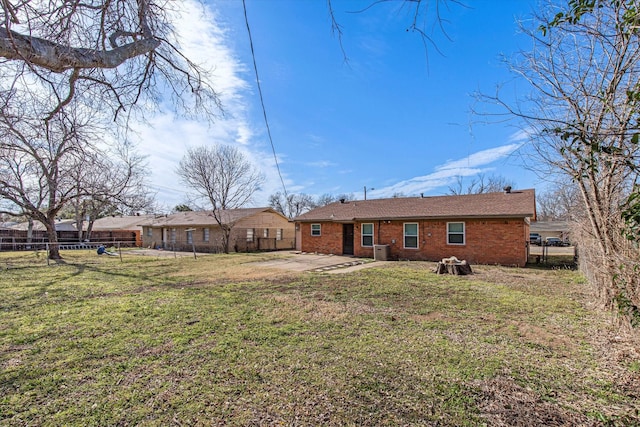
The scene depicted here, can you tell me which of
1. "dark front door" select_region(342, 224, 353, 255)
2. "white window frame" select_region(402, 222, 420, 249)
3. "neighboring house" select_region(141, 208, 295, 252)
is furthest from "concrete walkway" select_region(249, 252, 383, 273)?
"neighboring house" select_region(141, 208, 295, 252)

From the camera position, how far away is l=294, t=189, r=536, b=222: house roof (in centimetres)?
1379

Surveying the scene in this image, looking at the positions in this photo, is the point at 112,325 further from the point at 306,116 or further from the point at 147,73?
the point at 306,116

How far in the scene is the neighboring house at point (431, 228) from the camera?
13555 mm

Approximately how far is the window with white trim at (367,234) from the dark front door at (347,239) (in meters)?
1.32

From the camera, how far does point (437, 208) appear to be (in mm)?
15875

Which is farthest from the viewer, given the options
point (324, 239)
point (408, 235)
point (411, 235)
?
point (324, 239)

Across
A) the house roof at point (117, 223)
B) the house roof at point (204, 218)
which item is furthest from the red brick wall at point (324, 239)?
the house roof at point (117, 223)

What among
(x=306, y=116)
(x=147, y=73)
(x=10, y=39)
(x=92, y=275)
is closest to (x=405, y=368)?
(x=10, y=39)

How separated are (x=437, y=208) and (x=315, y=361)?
13859 mm

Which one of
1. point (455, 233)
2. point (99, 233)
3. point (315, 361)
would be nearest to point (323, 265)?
point (455, 233)

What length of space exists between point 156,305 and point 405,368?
18.0 feet

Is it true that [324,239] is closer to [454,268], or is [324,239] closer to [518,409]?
[454,268]

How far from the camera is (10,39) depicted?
83.9 inches

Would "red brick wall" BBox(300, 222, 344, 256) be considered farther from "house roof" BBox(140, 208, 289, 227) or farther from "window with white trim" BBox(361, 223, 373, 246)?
Result: "house roof" BBox(140, 208, 289, 227)
